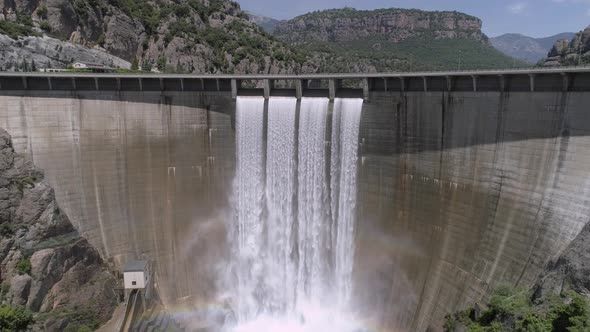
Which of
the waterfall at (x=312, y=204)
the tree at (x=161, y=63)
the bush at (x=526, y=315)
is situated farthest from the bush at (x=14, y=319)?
the tree at (x=161, y=63)

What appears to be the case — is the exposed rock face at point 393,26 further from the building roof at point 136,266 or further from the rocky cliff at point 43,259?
the rocky cliff at point 43,259

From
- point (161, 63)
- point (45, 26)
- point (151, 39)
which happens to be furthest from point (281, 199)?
point (151, 39)

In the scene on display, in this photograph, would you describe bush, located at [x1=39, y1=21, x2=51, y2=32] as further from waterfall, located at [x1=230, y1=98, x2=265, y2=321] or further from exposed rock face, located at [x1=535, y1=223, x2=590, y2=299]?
exposed rock face, located at [x1=535, y1=223, x2=590, y2=299]

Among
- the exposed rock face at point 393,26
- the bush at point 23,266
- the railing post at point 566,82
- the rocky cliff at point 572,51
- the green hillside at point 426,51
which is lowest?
the bush at point 23,266

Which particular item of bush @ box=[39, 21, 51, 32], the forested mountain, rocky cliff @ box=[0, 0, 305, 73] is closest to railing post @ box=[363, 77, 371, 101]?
the forested mountain

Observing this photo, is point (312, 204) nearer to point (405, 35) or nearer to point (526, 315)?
point (526, 315)

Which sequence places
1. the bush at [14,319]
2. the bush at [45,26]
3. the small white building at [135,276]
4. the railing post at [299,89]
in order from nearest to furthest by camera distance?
the bush at [14,319] < the small white building at [135,276] < the railing post at [299,89] < the bush at [45,26]

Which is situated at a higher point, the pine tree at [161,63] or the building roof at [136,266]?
the pine tree at [161,63]
